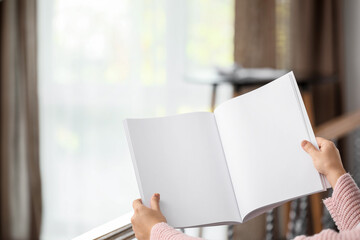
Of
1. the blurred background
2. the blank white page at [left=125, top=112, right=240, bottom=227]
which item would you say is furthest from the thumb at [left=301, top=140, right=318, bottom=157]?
the blurred background

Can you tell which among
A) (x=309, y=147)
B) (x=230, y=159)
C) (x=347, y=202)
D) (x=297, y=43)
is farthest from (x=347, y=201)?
(x=297, y=43)

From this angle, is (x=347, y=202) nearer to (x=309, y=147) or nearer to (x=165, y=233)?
(x=309, y=147)

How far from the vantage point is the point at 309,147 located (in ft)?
3.27

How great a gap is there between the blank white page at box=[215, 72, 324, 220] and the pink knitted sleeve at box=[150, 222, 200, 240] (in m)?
0.19

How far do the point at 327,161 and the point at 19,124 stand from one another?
3.05m

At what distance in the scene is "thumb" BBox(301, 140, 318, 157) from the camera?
990 mm

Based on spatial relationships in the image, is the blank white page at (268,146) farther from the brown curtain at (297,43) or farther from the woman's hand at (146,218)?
the brown curtain at (297,43)

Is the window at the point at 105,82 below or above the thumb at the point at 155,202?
above

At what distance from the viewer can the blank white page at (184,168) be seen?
39.5 inches

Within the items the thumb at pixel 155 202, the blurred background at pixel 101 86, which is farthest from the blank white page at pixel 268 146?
the blurred background at pixel 101 86

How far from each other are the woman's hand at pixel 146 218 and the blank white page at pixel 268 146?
0.63 ft

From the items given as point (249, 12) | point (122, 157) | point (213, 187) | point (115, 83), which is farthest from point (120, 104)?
point (213, 187)

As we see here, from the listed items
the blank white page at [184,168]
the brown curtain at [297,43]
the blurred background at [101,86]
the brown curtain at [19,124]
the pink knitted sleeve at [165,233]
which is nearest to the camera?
the pink knitted sleeve at [165,233]

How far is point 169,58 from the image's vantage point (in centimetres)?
380
